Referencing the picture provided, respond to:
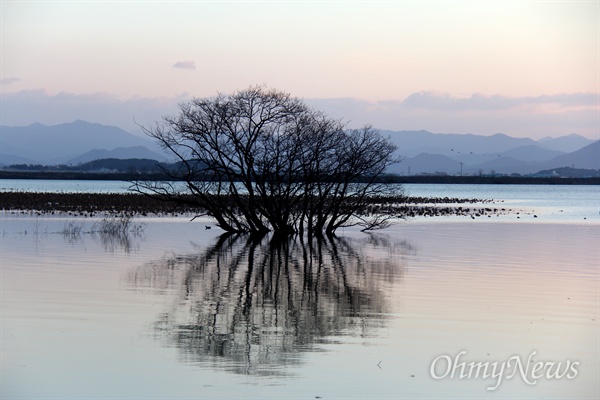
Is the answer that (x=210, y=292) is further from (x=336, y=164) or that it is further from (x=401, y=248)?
(x=336, y=164)

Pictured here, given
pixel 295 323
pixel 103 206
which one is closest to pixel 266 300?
pixel 295 323

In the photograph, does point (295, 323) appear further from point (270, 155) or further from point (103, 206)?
point (103, 206)

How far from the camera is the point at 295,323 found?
16453mm

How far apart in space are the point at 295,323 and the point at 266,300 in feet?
10.0

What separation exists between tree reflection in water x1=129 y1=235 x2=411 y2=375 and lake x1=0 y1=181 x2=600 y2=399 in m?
0.05

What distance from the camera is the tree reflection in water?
14.1m

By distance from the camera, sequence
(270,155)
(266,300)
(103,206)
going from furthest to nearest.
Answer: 1. (103,206)
2. (270,155)
3. (266,300)

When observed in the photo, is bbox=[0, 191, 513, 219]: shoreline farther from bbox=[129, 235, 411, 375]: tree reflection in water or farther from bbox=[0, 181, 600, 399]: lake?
bbox=[0, 181, 600, 399]: lake

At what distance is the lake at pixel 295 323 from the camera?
1221 cm

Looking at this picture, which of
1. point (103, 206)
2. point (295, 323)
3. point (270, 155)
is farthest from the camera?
point (103, 206)

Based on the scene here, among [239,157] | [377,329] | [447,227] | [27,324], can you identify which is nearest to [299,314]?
[377,329]

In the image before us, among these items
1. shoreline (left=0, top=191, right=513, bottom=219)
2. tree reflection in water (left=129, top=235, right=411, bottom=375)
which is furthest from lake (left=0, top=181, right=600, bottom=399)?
Result: shoreline (left=0, top=191, right=513, bottom=219)

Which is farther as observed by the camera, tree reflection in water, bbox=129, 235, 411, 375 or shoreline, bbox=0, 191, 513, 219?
shoreline, bbox=0, 191, 513, 219

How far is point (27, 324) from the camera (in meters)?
15.7
